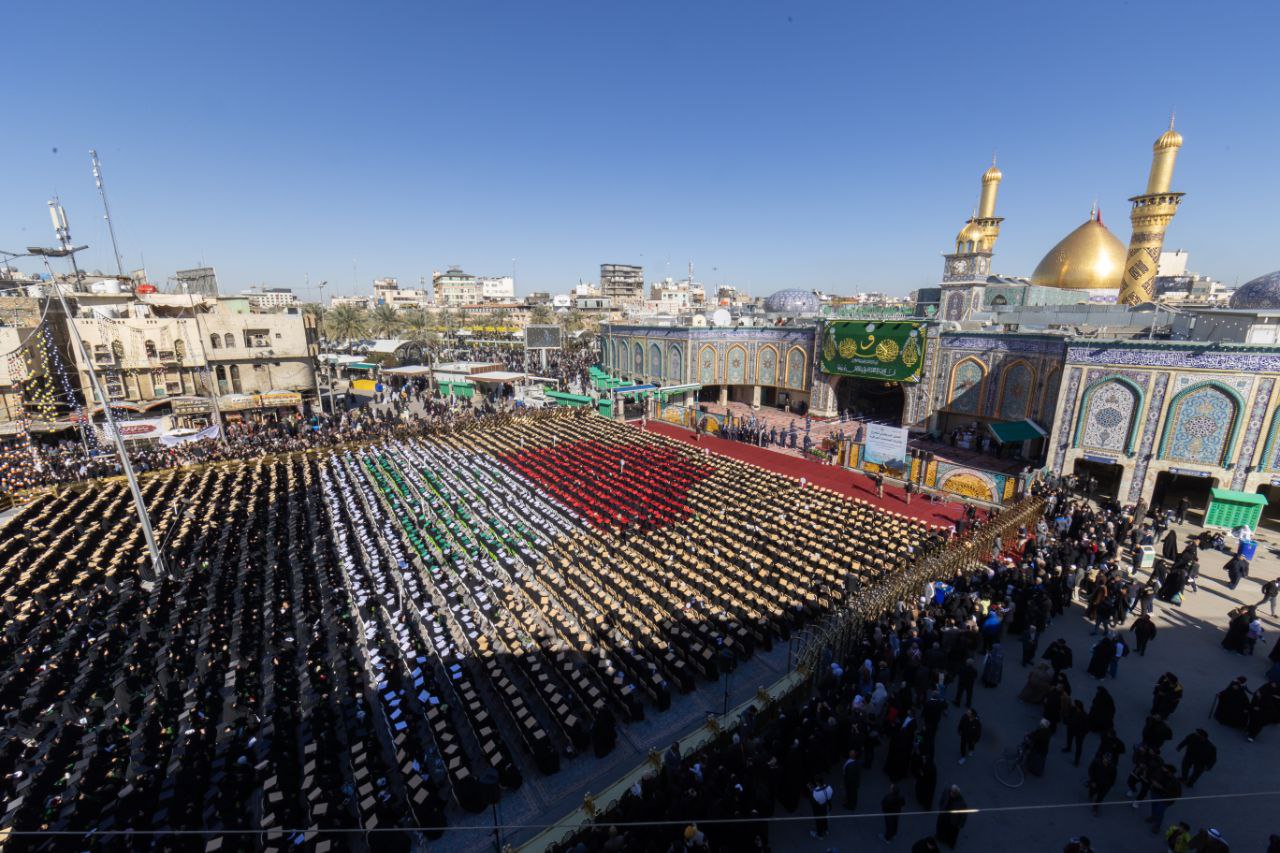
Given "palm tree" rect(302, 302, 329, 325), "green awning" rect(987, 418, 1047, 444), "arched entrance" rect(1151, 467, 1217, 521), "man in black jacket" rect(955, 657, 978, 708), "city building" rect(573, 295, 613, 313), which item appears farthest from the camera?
"city building" rect(573, 295, 613, 313)

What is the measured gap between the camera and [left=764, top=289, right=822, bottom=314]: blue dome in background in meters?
48.6

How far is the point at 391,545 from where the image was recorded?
54.7ft

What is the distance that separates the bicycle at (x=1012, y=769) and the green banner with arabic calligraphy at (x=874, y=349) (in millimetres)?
24330

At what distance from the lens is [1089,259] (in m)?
34.5

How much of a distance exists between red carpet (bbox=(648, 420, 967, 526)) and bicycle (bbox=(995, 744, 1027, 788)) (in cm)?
1152

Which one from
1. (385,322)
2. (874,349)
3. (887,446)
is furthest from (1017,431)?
(385,322)

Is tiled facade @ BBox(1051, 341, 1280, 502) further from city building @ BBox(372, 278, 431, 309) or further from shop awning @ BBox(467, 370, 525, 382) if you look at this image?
city building @ BBox(372, 278, 431, 309)

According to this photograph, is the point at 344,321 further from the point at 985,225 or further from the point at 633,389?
the point at 985,225

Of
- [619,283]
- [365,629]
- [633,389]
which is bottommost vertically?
[365,629]

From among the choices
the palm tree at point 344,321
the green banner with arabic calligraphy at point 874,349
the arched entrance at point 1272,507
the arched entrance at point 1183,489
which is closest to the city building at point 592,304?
the palm tree at point 344,321

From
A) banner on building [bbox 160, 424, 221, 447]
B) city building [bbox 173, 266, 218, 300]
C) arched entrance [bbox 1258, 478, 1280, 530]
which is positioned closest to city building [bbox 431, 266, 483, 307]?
city building [bbox 173, 266, 218, 300]

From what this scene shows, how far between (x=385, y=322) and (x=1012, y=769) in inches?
2864

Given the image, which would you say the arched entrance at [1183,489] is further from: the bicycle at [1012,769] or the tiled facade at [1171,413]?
the bicycle at [1012,769]

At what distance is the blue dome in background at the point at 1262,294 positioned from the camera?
2191cm
